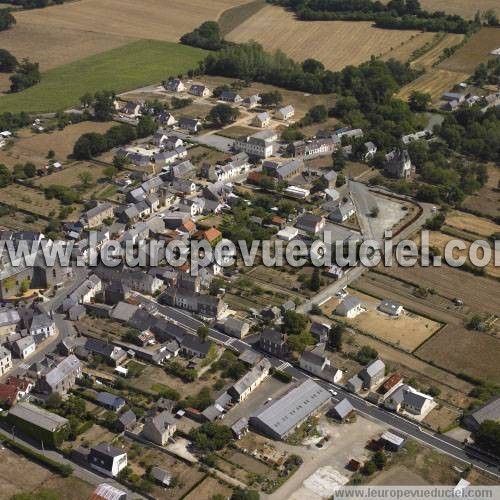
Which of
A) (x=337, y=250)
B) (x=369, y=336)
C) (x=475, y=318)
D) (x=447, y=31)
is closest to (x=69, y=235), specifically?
(x=337, y=250)

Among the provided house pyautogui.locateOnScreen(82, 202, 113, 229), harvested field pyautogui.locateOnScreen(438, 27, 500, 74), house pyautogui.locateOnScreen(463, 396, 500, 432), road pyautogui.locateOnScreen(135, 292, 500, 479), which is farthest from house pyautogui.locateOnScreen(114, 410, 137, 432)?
harvested field pyautogui.locateOnScreen(438, 27, 500, 74)

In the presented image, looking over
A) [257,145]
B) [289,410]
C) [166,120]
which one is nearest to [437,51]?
[257,145]

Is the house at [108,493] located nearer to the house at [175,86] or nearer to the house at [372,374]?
the house at [372,374]

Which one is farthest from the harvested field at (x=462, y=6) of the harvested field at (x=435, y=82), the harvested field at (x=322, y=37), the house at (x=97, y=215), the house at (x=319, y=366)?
the house at (x=319, y=366)

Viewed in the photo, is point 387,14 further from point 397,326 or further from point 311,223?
point 397,326

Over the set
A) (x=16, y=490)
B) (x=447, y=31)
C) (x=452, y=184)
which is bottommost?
(x=16, y=490)

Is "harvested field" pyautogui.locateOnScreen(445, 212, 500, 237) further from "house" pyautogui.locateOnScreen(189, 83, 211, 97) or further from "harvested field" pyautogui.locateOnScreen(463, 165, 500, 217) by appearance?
"house" pyautogui.locateOnScreen(189, 83, 211, 97)

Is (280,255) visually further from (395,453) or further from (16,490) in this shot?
(16,490)
